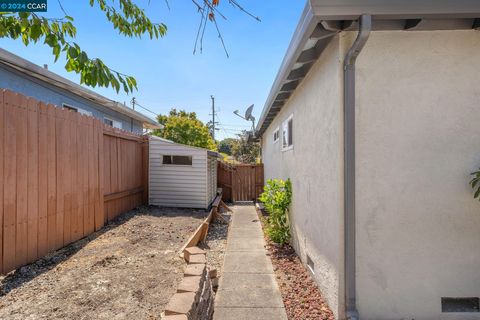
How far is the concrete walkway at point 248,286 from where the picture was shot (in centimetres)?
336

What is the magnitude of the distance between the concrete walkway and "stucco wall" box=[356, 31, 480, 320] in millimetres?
1177

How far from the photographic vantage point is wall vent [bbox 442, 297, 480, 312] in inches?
118

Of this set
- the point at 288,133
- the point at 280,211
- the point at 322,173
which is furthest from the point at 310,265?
the point at 288,133

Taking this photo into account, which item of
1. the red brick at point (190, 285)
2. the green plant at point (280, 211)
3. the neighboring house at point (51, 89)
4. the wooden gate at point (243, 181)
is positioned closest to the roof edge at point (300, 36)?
the green plant at point (280, 211)

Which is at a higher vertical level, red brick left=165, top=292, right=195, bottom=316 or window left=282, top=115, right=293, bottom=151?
window left=282, top=115, right=293, bottom=151

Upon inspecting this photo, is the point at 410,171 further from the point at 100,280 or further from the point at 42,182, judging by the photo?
the point at 42,182

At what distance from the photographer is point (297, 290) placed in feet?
12.9

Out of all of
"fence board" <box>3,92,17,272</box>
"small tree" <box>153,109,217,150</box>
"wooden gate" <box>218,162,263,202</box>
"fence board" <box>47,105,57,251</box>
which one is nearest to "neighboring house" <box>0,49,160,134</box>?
"fence board" <box>47,105,57,251</box>

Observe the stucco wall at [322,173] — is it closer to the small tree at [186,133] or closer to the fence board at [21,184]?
the fence board at [21,184]

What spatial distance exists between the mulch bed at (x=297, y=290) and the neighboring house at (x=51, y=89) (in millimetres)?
6610

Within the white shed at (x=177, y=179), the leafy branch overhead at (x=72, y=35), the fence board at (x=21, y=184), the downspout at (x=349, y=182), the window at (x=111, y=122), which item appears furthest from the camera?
the window at (x=111, y=122)

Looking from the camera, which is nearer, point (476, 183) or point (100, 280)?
point (476, 183)

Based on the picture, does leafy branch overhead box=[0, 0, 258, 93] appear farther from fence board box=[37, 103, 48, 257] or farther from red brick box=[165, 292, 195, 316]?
fence board box=[37, 103, 48, 257]

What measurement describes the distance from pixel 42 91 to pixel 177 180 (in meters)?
4.53
